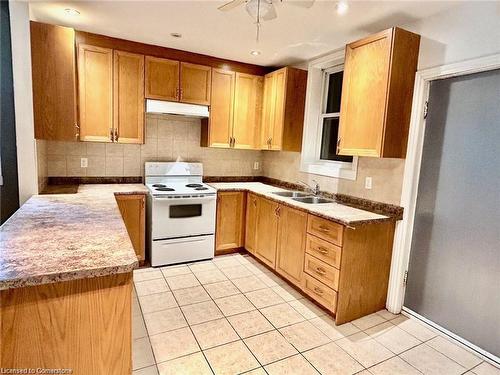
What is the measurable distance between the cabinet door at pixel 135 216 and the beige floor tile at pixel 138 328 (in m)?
1.06

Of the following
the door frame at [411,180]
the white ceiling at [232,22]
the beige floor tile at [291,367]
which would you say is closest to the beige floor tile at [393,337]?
the door frame at [411,180]

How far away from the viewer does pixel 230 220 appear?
12.5 feet

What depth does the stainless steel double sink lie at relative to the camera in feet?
10.7

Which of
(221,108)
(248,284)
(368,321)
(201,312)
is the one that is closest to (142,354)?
(201,312)

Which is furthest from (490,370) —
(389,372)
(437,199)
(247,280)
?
(247,280)

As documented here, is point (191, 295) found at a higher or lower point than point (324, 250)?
lower

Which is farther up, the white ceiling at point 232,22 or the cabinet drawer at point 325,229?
the white ceiling at point 232,22

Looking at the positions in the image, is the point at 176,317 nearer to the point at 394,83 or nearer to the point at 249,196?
the point at 249,196

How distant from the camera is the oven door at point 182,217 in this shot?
3.28 meters

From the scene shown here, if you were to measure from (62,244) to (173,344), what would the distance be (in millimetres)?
1130

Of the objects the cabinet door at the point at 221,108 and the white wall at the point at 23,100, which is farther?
the cabinet door at the point at 221,108

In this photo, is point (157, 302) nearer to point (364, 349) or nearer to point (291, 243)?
point (291, 243)

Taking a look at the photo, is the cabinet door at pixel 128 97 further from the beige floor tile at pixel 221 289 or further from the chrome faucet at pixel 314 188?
the chrome faucet at pixel 314 188

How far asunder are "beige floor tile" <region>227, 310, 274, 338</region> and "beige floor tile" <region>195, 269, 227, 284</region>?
693mm
